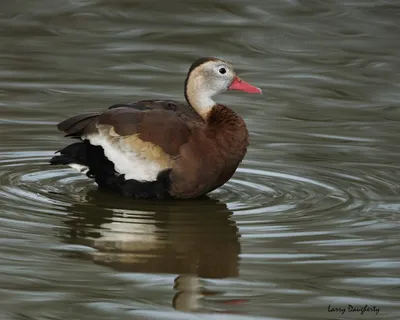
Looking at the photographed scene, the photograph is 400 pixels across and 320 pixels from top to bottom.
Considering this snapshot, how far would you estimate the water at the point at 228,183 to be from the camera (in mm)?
6863

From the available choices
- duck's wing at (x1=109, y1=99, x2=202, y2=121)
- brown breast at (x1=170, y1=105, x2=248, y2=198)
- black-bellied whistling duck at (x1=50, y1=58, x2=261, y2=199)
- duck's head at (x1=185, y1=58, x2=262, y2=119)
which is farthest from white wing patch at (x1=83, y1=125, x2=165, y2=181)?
duck's head at (x1=185, y1=58, x2=262, y2=119)

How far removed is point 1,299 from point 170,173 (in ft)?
7.65

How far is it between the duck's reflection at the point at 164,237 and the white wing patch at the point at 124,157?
0.19m

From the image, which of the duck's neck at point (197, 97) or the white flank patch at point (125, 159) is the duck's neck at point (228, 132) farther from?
the white flank patch at point (125, 159)

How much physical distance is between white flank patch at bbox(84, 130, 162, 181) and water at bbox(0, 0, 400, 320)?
0.64ft

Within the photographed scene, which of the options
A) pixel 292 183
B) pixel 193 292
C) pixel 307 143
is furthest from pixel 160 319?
pixel 307 143

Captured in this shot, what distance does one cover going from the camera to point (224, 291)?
22.5 ft

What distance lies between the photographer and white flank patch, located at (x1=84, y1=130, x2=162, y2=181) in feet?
28.8

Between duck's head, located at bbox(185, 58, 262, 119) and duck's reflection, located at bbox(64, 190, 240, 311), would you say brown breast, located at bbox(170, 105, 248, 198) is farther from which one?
duck's head, located at bbox(185, 58, 262, 119)

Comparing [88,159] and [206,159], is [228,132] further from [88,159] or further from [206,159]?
[88,159]

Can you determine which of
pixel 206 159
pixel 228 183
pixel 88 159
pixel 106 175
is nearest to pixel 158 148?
pixel 206 159

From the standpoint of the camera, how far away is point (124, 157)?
29.1 ft

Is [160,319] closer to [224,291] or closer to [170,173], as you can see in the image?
[224,291]

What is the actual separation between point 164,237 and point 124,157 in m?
1.07
